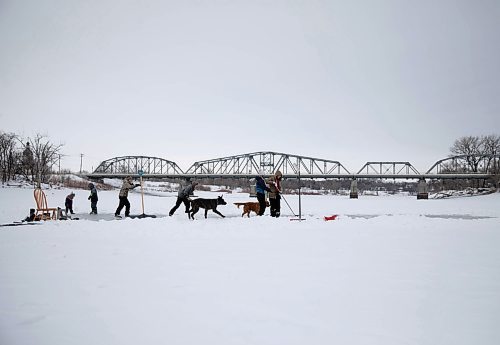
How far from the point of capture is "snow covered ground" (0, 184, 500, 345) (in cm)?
280

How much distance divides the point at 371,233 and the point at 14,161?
231 feet

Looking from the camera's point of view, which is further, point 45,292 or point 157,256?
point 157,256

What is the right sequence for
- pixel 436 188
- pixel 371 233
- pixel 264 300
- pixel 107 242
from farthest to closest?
pixel 436 188 → pixel 371 233 → pixel 107 242 → pixel 264 300

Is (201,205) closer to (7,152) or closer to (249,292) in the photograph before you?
(249,292)

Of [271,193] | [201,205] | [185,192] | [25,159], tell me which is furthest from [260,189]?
[25,159]

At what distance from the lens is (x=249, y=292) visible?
3.77 m

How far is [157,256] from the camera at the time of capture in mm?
5652

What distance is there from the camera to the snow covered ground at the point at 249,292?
2805 millimetres

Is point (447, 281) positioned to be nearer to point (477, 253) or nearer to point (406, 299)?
point (406, 299)

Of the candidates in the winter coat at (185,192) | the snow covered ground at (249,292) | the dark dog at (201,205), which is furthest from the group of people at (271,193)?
the snow covered ground at (249,292)

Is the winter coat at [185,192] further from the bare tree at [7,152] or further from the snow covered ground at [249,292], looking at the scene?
the bare tree at [7,152]

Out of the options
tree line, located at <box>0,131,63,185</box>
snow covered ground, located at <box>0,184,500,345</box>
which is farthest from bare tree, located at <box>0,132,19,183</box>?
snow covered ground, located at <box>0,184,500,345</box>

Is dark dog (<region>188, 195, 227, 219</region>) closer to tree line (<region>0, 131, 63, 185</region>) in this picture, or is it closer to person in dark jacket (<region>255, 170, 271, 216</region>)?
person in dark jacket (<region>255, 170, 271, 216</region>)

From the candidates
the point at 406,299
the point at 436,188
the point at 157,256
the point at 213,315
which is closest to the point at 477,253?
the point at 406,299
